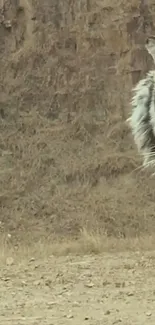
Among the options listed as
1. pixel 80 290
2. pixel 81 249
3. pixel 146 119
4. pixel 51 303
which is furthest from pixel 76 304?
pixel 81 249

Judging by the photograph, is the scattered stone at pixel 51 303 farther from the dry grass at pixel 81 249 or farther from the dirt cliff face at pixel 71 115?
the dirt cliff face at pixel 71 115

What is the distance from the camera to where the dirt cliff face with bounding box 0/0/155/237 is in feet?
51.2

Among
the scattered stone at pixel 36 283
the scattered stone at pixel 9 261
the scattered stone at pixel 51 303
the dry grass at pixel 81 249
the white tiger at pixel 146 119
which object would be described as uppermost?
the white tiger at pixel 146 119

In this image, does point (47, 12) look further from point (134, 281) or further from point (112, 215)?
point (134, 281)

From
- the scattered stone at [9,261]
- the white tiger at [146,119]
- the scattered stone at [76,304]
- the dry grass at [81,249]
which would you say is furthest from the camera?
the dry grass at [81,249]

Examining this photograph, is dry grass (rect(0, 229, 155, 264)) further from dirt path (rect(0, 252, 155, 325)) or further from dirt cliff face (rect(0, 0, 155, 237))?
dirt cliff face (rect(0, 0, 155, 237))

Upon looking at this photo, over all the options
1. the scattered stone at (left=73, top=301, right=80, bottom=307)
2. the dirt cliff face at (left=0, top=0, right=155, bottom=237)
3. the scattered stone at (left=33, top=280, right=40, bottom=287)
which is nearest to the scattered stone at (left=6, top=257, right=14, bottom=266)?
the scattered stone at (left=33, top=280, right=40, bottom=287)

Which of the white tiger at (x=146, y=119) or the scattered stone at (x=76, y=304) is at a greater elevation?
the white tiger at (x=146, y=119)

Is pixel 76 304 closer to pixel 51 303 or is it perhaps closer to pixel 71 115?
pixel 51 303

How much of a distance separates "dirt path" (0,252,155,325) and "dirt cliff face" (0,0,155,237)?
19.9 feet

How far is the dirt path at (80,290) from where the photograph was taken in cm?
577

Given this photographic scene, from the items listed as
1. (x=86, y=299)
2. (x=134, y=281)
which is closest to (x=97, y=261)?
(x=134, y=281)

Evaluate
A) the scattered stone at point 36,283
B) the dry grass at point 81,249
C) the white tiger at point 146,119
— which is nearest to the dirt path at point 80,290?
the scattered stone at point 36,283

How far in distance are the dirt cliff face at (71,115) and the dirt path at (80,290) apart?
239 inches
